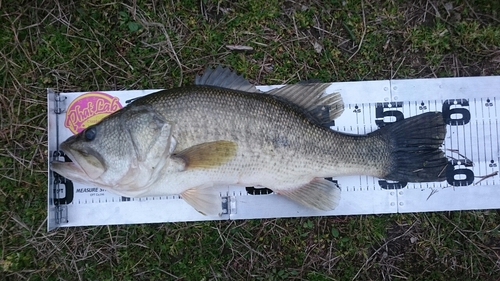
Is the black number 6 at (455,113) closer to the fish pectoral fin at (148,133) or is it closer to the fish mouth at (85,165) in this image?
the fish pectoral fin at (148,133)

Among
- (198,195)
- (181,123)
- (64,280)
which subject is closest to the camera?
(181,123)

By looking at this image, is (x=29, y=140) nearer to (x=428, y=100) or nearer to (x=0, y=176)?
(x=0, y=176)

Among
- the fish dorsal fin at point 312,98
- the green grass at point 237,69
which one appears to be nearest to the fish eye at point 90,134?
the green grass at point 237,69

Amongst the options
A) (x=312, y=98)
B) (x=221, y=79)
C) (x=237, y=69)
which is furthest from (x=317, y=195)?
(x=237, y=69)

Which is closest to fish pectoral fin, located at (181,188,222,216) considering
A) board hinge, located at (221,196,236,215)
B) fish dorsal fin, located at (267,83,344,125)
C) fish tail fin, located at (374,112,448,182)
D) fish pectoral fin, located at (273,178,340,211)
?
board hinge, located at (221,196,236,215)

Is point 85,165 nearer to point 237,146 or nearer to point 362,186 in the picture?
point 237,146

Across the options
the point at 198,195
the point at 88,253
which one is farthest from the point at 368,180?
the point at 88,253
